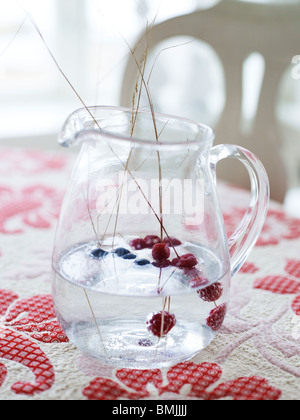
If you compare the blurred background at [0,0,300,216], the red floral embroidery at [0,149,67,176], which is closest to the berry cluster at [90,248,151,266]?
the red floral embroidery at [0,149,67,176]

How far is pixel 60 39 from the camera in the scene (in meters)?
2.11

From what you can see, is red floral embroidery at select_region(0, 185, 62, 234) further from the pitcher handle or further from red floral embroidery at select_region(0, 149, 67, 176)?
the pitcher handle

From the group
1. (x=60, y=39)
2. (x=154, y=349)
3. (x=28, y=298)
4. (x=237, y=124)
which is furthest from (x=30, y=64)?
(x=154, y=349)

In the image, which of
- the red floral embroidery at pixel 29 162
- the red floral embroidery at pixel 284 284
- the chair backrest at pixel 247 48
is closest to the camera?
the red floral embroidery at pixel 284 284

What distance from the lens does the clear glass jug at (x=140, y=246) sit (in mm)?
444

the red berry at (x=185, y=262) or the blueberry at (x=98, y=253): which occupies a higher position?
the blueberry at (x=98, y=253)

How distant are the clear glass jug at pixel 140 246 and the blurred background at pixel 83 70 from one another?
1223 mm

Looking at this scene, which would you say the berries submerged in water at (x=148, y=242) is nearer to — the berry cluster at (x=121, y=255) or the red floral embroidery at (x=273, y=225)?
the berry cluster at (x=121, y=255)

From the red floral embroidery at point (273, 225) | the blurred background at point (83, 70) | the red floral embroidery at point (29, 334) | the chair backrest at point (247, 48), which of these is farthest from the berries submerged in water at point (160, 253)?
the blurred background at point (83, 70)

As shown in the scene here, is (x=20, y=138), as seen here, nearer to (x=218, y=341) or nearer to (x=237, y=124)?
(x=237, y=124)

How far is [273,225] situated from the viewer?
0.78m

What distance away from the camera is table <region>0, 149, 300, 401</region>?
0.44 meters

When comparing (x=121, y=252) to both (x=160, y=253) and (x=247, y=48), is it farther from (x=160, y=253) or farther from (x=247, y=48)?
(x=247, y=48)
